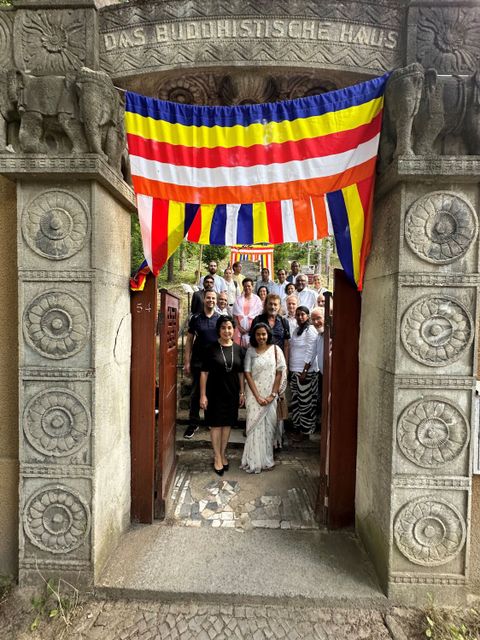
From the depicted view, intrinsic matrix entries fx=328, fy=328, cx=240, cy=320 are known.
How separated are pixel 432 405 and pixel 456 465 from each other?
527 millimetres

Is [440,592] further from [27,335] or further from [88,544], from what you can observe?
[27,335]

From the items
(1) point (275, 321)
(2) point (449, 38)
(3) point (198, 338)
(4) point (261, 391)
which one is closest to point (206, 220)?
(3) point (198, 338)

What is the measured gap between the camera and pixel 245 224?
304cm

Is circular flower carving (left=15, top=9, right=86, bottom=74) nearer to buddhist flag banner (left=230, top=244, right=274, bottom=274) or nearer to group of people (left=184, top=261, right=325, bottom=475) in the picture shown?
group of people (left=184, top=261, right=325, bottom=475)

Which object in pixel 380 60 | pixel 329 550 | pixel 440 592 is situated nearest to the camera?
pixel 440 592

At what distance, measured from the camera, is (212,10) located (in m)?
2.82

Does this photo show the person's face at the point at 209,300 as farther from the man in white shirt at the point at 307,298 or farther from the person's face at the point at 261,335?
the man in white shirt at the point at 307,298

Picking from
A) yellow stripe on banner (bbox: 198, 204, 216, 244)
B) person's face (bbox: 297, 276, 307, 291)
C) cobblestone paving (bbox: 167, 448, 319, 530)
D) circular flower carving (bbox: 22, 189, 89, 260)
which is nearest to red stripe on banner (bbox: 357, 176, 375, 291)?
yellow stripe on banner (bbox: 198, 204, 216, 244)

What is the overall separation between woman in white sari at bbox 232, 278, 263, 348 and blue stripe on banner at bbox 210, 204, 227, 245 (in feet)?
9.50

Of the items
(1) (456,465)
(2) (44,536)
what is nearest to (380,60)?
(1) (456,465)

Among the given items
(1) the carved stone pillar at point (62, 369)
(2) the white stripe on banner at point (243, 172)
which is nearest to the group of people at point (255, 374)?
(1) the carved stone pillar at point (62, 369)

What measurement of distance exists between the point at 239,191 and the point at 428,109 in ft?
5.34

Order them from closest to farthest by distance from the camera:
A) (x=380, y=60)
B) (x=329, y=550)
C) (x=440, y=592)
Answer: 1. (x=440, y=592)
2. (x=380, y=60)
3. (x=329, y=550)

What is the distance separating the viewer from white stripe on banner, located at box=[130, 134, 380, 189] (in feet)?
9.17
